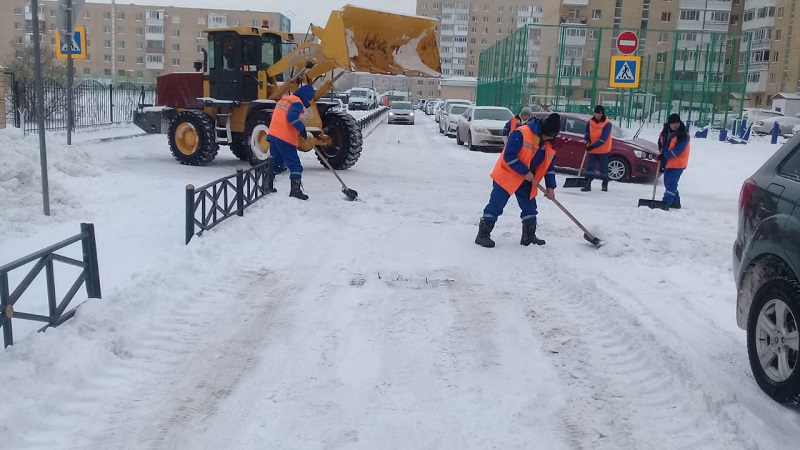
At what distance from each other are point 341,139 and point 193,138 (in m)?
3.26

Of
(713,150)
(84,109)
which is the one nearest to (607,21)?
(713,150)

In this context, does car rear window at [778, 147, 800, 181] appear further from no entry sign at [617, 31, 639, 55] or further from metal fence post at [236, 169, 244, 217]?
no entry sign at [617, 31, 639, 55]

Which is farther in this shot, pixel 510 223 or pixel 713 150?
pixel 713 150

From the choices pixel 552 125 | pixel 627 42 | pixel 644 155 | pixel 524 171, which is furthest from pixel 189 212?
pixel 627 42

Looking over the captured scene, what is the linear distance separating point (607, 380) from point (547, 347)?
0.67 m

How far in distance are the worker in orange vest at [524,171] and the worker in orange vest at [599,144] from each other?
18.1 ft

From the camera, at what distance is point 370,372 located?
186 inches

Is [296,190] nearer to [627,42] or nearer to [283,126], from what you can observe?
[283,126]

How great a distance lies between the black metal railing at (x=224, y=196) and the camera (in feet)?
25.4

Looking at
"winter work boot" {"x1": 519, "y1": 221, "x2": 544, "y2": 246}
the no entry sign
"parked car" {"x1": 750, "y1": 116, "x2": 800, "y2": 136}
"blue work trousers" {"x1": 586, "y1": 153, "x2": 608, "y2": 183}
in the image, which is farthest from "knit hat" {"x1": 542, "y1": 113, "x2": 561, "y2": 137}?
"parked car" {"x1": 750, "y1": 116, "x2": 800, "y2": 136}

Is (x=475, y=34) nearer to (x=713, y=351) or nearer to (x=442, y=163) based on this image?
(x=442, y=163)

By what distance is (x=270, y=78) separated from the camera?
1528cm

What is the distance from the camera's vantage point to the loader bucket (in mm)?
13289

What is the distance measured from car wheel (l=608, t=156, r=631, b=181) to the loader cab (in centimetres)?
788
